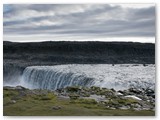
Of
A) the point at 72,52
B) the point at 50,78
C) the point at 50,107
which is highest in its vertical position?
the point at 72,52

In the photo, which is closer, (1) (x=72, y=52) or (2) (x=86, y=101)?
(2) (x=86, y=101)

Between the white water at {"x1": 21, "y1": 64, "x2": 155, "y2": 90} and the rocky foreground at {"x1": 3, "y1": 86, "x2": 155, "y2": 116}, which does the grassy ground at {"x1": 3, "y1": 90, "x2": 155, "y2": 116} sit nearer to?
the rocky foreground at {"x1": 3, "y1": 86, "x2": 155, "y2": 116}

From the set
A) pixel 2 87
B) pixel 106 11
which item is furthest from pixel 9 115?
pixel 106 11

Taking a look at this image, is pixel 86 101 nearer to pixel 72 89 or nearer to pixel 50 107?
pixel 72 89

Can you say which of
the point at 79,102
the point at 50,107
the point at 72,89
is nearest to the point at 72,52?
the point at 72,89

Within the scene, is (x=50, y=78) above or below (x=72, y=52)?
below

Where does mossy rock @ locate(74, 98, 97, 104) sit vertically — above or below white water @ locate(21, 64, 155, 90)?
below

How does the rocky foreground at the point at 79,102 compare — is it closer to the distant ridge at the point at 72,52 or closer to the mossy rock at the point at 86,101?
the mossy rock at the point at 86,101

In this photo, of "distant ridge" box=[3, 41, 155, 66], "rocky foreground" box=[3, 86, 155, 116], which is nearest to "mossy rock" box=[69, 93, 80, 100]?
"rocky foreground" box=[3, 86, 155, 116]
